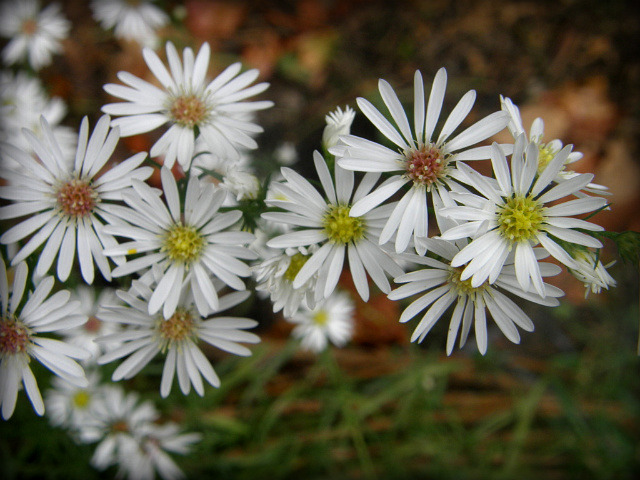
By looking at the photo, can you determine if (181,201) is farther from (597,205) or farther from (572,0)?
(572,0)

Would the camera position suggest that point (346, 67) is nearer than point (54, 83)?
No

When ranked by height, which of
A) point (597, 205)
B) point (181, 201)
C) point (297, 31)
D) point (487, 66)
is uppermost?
point (297, 31)

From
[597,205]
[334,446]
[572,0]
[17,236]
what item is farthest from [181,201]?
[572,0]

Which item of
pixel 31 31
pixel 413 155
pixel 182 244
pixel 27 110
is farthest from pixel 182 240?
pixel 31 31

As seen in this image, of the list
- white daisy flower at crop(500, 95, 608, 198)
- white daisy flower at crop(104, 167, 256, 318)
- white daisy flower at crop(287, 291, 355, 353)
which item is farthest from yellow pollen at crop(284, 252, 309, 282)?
white daisy flower at crop(287, 291, 355, 353)

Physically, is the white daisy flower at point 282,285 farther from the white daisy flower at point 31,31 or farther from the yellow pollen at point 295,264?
the white daisy flower at point 31,31

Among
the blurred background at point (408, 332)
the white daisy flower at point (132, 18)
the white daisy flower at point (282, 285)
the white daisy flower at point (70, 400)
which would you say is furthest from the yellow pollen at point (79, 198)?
the white daisy flower at point (132, 18)
